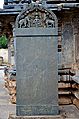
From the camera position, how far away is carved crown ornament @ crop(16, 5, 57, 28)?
6.18 meters

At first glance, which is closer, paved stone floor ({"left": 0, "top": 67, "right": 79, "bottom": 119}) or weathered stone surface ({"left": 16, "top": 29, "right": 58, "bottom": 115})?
weathered stone surface ({"left": 16, "top": 29, "right": 58, "bottom": 115})

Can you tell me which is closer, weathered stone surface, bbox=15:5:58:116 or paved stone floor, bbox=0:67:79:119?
weathered stone surface, bbox=15:5:58:116

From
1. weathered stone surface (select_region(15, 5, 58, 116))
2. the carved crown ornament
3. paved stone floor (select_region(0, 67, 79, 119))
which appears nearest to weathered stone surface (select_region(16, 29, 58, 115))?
weathered stone surface (select_region(15, 5, 58, 116))

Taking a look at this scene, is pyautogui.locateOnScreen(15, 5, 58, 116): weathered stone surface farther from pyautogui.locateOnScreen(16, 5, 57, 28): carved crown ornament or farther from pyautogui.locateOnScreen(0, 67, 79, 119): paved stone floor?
pyautogui.locateOnScreen(0, 67, 79, 119): paved stone floor

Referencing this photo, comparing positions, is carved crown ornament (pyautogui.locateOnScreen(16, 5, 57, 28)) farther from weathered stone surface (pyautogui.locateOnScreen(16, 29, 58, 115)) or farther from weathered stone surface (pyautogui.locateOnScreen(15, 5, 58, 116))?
weathered stone surface (pyautogui.locateOnScreen(16, 29, 58, 115))

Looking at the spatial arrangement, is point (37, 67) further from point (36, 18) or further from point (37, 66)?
point (36, 18)

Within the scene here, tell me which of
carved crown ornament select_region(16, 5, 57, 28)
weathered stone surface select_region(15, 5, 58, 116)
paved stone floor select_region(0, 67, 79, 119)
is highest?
carved crown ornament select_region(16, 5, 57, 28)

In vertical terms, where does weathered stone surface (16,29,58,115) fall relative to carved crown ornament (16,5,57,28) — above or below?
below

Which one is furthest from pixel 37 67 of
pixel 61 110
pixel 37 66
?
pixel 61 110

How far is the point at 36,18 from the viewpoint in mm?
6270

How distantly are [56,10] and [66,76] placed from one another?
1.63 metres

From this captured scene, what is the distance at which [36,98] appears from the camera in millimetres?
6184

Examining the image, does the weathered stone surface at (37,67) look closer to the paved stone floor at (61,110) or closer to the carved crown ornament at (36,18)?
the carved crown ornament at (36,18)

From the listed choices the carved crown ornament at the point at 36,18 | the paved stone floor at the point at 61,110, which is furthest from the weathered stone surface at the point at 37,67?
the paved stone floor at the point at 61,110
